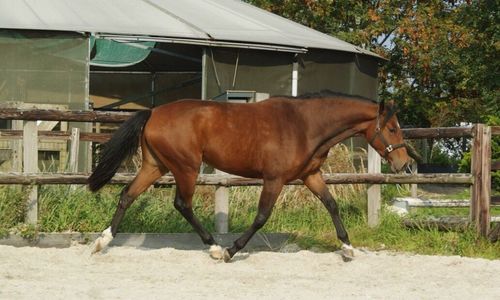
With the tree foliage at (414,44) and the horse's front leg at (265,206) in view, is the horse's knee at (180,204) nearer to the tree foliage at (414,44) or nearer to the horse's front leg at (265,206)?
the horse's front leg at (265,206)

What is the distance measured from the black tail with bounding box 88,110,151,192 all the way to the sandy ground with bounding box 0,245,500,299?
714 millimetres

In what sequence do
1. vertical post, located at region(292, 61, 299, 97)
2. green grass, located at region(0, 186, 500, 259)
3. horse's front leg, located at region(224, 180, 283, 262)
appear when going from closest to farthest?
horse's front leg, located at region(224, 180, 283, 262) < green grass, located at region(0, 186, 500, 259) < vertical post, located at region(292, 61, 299, 97)

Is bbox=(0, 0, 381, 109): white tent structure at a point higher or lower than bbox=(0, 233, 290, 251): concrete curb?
higher

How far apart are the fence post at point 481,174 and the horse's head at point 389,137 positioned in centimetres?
139

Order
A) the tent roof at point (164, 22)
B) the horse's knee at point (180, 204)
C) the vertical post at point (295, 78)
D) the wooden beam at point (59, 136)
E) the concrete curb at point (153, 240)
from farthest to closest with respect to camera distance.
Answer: the vertical post at point (295, 78), the tent roof at point (164, 22), the wooden beam at point (59, 136), the concrete curb at point (153, 240), the horse's knee at point (180, 204)

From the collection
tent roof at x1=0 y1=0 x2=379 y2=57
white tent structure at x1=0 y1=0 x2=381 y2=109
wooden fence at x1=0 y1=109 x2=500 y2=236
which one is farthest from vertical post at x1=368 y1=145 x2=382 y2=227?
tent roof at x1=0 y1=0 x2=379 y2=57

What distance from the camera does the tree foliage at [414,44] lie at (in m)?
19.5

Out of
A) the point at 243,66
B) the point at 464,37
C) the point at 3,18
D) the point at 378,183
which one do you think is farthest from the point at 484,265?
the point at 464,37

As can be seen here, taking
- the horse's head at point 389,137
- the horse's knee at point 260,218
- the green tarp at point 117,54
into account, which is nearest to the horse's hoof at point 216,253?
the horse's knee at point 260,218

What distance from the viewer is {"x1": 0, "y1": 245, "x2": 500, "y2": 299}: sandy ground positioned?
217 inches

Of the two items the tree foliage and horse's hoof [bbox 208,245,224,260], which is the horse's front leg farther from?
the tree foliage

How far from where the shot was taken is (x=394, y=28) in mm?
20016

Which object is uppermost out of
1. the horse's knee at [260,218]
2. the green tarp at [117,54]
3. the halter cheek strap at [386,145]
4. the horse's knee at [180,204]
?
the green tarp at [117,54]

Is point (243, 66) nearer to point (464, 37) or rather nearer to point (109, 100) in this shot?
point (109, 100)
